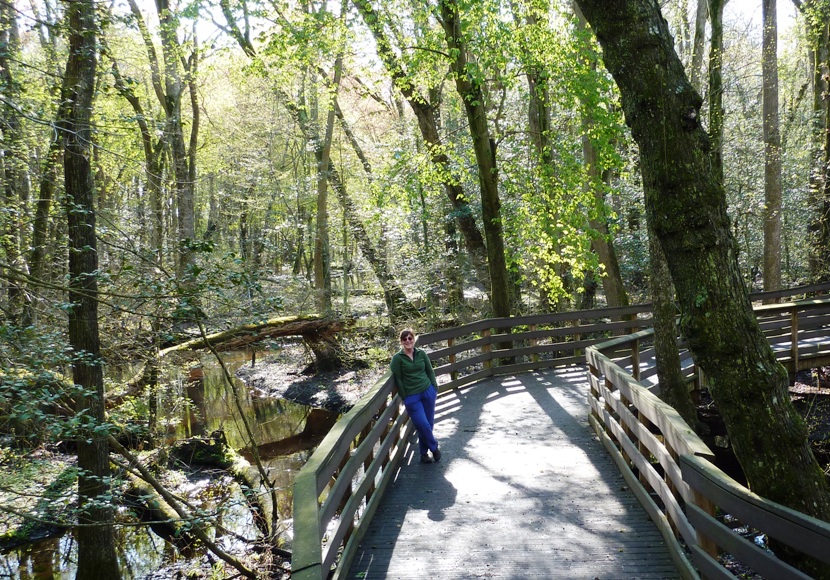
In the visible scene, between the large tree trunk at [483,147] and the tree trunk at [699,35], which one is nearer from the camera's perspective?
the large tree trunk at [483,147]

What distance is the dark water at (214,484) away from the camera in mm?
10508

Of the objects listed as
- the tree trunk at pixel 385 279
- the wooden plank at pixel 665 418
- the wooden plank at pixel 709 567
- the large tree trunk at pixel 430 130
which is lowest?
the wooden plank at pixel 709 567

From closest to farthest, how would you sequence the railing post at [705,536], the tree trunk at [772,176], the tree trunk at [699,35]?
the railing post at [705,536] → the tree trunk at [699,35] → the tree trunk at [772,176]

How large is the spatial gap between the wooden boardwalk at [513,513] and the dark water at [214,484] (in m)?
2.21

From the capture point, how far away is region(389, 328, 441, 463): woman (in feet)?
25.5

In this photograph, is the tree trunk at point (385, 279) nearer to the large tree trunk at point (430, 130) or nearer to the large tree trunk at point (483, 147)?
the large tree trunk at point (430, 130)

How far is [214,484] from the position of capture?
520 inches

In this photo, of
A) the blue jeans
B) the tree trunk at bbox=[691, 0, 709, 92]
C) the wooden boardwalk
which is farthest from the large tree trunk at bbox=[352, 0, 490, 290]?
the blue jeans

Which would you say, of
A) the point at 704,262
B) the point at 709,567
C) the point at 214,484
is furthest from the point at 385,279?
the point at 709,567

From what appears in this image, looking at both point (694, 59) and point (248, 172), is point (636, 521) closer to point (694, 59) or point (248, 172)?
point (694, 59)

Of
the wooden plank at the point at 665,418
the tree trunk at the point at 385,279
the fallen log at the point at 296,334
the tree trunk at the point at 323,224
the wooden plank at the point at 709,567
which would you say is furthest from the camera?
the tree trunk at the point at 323,224

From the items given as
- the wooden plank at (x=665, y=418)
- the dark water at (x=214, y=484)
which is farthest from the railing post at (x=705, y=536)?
the dark water at (x=214, y=484)

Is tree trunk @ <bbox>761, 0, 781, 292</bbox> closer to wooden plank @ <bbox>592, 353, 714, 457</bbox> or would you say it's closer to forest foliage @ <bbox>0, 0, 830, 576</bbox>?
forest foliage @ <bbox>0, 0, 830, 576</bbox>

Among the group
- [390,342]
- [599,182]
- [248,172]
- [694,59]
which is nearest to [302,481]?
[599,182]
